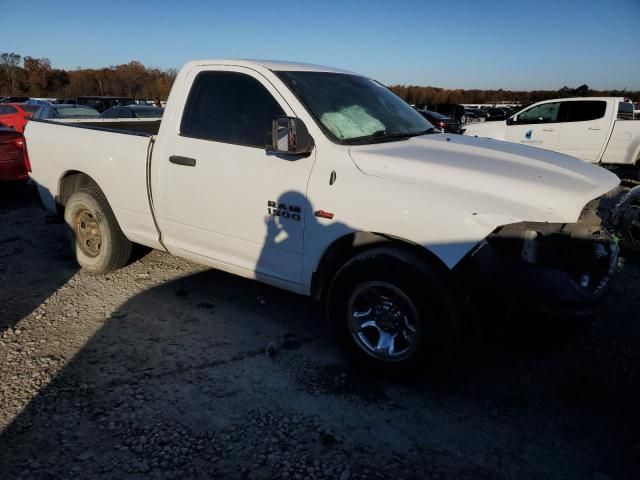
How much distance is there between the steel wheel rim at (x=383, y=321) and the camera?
2.83 meters

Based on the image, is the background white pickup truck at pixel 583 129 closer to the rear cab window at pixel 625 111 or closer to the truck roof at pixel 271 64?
the rear cab window at pixel 625 111

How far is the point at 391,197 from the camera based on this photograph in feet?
8.92

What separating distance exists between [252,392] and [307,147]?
1604 millimetres

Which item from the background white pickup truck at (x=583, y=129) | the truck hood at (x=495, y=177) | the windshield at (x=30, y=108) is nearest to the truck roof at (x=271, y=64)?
the truck hood at (x=495, y=177)

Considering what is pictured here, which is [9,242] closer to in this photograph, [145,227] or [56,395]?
[145,227]

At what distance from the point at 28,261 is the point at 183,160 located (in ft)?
9.08

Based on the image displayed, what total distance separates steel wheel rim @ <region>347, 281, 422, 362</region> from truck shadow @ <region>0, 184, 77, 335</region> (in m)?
2.80

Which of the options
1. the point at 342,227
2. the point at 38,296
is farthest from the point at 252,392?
the point at 38,296

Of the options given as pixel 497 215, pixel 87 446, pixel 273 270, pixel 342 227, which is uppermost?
pixel 497 215

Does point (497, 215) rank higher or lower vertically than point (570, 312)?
higher

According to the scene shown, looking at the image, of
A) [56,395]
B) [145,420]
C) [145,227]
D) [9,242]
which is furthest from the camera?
[9,242]

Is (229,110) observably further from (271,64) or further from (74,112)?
(74,112)

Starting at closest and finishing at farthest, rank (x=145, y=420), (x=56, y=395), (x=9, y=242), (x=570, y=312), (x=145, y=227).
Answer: (x=570, y=312), (x=145, y=420), (x=56, y=395), (x=145, y=227), (x=9, y=242)

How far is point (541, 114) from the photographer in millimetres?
12148
